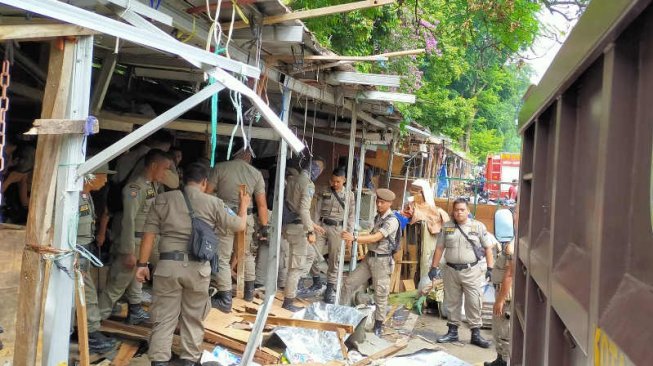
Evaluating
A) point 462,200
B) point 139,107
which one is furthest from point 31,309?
point 462,200

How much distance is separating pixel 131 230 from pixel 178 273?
1179mm

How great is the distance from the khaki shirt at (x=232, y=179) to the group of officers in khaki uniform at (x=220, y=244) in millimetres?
12

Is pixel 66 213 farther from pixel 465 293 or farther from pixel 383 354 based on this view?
pixel 465 293

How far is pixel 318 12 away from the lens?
4344mm

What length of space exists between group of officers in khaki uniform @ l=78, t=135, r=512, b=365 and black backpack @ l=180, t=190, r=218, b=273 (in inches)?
2.1

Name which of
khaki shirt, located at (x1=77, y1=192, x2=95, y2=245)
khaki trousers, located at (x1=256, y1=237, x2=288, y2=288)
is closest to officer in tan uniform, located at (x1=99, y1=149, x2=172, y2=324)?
khaki shirt, located at (x1=77, y1=192, x2=95, y2=245)

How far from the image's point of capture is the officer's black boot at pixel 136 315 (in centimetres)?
636

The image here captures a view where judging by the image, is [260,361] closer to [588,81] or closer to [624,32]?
[588,81]

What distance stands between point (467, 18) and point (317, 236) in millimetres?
3910

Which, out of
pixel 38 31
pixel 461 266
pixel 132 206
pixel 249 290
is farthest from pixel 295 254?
pixel 38 31

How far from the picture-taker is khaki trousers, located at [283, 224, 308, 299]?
7660mm

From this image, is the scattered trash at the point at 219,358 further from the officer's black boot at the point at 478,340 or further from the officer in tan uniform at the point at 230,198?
the officer's black boot at the point at 478,340

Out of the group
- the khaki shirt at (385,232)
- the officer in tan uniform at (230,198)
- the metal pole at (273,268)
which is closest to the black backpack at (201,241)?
the metal pole at (273,268)

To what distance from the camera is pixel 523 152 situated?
3.94 metres
